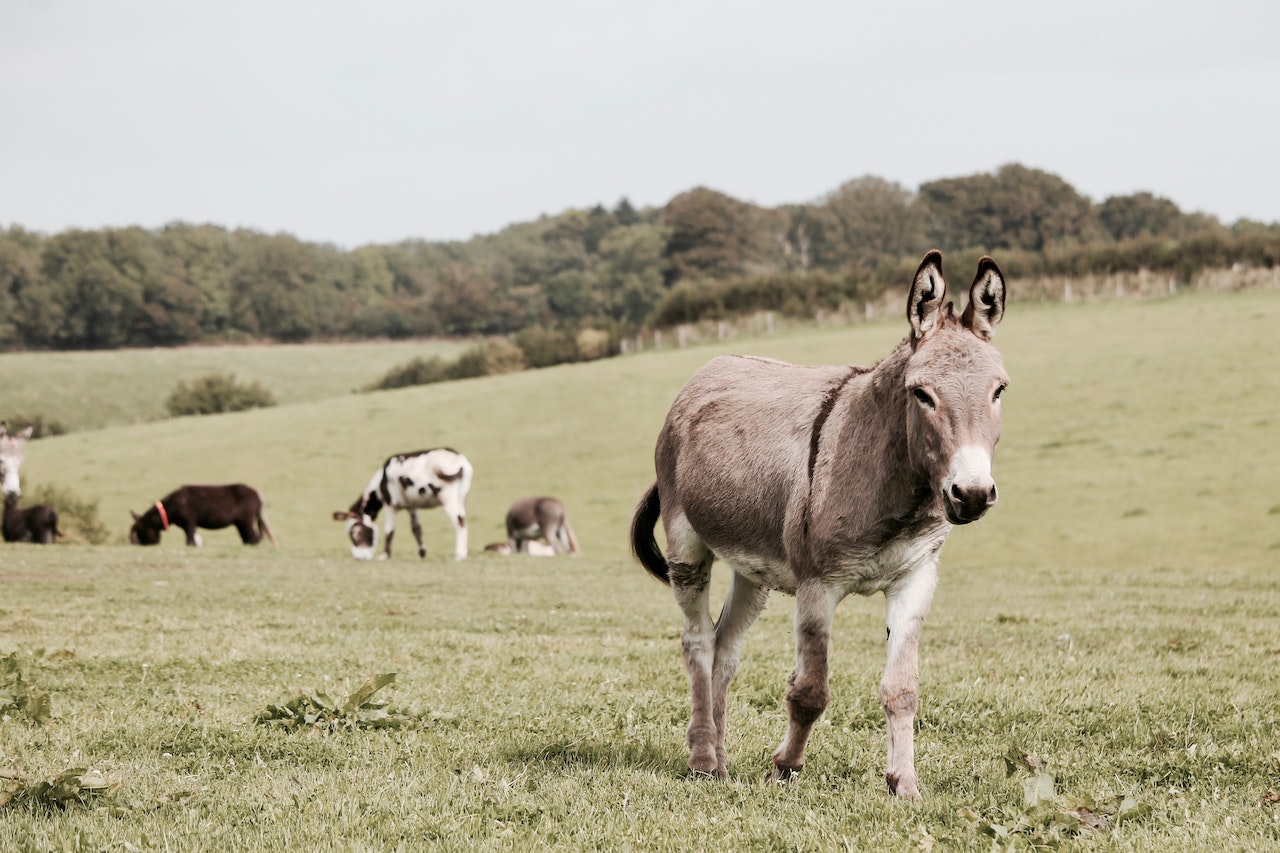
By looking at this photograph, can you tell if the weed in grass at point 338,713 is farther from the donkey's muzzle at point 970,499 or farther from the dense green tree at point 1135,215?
the dense green tree at point 1135,215

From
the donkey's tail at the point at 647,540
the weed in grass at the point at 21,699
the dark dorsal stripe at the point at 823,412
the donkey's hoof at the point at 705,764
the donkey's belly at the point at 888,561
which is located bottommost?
the donkey's hoof at the point at 705,764

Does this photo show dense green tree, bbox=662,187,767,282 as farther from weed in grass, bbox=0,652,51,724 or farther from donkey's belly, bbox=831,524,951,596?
donkey's belly, bbox=831,524,951,596

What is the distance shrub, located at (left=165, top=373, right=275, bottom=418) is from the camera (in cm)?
6894

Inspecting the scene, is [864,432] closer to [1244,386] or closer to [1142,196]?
[1244,386]

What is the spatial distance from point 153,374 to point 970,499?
8714 cm

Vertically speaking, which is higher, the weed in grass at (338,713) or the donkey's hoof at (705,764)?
the weed in grass at (338,713)

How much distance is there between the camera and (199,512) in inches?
1101

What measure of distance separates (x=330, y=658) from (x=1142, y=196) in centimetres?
10828

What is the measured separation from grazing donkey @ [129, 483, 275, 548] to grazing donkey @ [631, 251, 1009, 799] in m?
23.5

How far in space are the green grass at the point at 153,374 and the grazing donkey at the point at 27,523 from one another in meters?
43.4

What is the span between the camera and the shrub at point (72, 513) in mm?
31391

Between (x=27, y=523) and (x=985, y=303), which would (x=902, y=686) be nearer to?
(x=985, y=303)

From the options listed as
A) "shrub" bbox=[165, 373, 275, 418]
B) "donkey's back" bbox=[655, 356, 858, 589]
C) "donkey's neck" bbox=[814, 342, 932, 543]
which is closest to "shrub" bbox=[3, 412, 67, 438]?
"shrub" bbox=[165, 373, 275, 418]

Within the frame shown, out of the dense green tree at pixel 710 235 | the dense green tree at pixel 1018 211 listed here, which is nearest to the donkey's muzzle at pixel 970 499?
the dense green tree at pixel 1018 211
